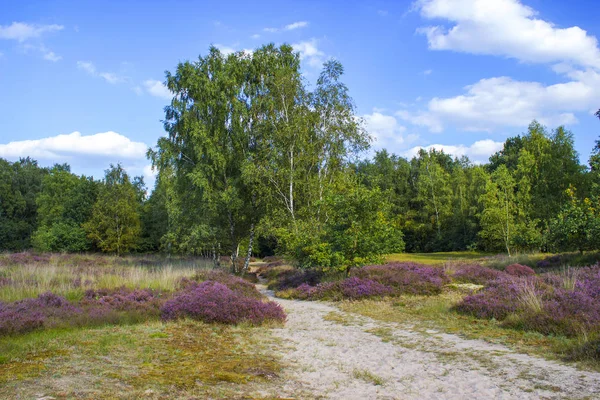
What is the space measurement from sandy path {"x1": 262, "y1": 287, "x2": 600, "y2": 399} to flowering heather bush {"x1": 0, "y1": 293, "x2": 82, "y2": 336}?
502 centimetres

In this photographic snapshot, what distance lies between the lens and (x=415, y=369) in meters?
6.80

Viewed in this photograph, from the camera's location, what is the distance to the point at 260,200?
24000mm

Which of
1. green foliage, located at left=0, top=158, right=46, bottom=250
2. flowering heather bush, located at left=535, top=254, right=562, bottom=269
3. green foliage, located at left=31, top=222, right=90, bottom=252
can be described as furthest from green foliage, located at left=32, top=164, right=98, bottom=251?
flowering heather bush, located at left=535, top=254, right=562, bottom=269

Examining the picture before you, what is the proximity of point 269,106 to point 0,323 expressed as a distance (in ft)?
58.9

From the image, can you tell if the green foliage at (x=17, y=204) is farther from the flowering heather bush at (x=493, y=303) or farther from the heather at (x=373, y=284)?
the flowering heather bush at (x=493, y=303)

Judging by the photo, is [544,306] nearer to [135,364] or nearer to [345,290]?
[345,290]

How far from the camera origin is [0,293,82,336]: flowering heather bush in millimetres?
8250

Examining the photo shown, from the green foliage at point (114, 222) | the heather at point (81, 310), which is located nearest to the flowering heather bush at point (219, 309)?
the heather at point (81, 310)

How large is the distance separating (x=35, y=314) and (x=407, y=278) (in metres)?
12.0

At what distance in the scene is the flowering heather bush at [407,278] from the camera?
15.4 meters

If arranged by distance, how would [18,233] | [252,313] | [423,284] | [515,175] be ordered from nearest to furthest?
[252,313], [423,284], [515,175], [18,233]

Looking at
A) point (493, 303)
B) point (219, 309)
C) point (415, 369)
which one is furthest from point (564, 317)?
point (219, 309)

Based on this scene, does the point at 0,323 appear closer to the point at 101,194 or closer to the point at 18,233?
the point at 101,194

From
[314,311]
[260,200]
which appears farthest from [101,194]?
[314,311]
